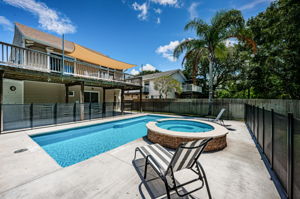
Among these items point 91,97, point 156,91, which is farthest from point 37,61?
point 156,91

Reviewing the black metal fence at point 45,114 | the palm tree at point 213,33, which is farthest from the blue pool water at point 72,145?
the palm tree at point 213,33

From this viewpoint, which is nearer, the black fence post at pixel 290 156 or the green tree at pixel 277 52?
the black fence post at pixel 290 156

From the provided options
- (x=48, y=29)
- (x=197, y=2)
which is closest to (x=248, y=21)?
(x=197, y=2)

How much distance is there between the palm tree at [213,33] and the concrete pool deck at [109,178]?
936 cm

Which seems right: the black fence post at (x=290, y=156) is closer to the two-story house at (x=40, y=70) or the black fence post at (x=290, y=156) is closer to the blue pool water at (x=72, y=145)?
the blue pool water at (x=72, y=145)

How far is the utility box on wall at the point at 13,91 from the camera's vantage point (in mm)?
8598

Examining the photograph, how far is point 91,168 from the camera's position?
10.2 ft

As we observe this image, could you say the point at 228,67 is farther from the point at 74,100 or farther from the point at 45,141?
the point at 45,141

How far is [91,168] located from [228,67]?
23451 mm

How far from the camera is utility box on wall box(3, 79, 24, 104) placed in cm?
860

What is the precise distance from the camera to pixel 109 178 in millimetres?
2725

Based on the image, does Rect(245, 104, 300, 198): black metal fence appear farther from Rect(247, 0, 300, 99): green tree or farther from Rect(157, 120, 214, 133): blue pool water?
Rect(247, 0, 300, 99): green tree

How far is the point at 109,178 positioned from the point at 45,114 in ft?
24.9

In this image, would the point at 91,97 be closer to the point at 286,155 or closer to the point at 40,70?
the point at 40,70
